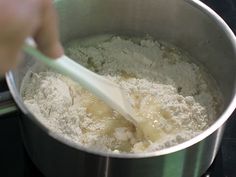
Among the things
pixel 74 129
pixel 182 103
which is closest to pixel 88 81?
pixel 74 129

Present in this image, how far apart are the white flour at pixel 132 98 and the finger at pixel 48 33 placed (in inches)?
10.9

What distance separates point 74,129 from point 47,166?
0.28ft

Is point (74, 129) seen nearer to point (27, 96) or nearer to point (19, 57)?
point (27, 96)

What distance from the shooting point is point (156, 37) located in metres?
0.98

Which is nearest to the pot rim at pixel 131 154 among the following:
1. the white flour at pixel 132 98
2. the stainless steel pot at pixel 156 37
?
the stainless steel pot at pixel 156 37

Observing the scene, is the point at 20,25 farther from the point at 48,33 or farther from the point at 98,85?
the point at 98,85

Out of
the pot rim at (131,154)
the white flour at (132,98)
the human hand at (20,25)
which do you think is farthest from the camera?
the white flour at (132,98)

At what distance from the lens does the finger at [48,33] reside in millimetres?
488

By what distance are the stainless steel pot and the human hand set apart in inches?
7.0

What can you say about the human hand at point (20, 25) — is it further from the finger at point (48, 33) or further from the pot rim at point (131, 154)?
the pot rim at point (131, 154)

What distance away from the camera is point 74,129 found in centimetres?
78

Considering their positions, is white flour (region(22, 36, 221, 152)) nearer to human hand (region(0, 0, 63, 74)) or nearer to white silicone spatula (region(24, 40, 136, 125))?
white silicone spatula (region(24, 40, 136, 125))

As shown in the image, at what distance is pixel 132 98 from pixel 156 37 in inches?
7.2

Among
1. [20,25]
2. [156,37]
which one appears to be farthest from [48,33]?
[156,37]
